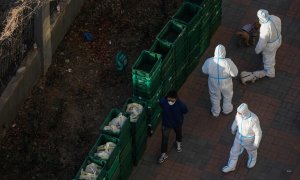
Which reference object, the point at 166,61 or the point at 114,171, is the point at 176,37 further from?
the point at 114,171

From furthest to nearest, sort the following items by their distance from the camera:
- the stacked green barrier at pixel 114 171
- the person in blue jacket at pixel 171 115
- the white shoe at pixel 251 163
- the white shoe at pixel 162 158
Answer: the white shoe at pixel 162 158
the white shoe at pixel 251 163
the person in blue jacket at pixel 171 115
the stacked green barrier at pixel 114 171

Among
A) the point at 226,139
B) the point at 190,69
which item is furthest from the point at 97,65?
the point at 226,139

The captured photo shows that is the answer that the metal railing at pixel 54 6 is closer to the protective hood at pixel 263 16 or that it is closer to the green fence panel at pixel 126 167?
the green fence panel at pixel 126 167

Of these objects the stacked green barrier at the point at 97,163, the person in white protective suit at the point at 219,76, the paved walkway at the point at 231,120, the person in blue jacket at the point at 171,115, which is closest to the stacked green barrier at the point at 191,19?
the paved walkway at the point at 231,120

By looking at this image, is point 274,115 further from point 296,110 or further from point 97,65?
point 97,65

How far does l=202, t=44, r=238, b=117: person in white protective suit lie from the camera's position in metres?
14.9

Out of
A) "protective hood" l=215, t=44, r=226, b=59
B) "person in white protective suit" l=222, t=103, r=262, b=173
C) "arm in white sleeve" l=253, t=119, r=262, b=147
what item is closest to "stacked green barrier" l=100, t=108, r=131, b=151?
"person in white protective suit" l=222, t=103, r=262, b=173

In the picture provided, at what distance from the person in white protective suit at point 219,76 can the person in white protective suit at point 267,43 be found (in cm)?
103

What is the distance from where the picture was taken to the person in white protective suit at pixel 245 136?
13766mm

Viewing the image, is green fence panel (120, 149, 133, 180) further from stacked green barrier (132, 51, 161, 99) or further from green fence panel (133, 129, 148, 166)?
stacked green barrier (132, 51, 161, 99)

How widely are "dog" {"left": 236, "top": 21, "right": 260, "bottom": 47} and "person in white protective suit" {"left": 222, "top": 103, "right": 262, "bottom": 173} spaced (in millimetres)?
3101

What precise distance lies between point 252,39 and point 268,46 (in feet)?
3.87

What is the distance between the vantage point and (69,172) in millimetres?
15211

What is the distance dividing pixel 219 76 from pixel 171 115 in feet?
4.25
